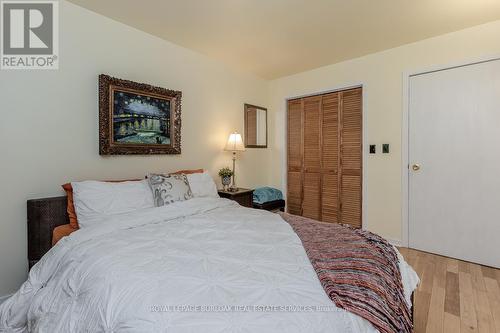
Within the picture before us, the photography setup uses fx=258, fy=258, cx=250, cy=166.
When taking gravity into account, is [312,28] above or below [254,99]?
above

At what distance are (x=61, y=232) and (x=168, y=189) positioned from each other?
2.58ft

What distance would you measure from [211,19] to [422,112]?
245cm

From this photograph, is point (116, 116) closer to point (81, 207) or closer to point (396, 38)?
point (81, 207)

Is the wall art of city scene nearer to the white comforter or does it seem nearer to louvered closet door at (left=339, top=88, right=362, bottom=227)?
the white comforter

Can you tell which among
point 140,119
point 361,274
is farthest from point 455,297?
point 140,119

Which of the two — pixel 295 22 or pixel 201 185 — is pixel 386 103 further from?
pixel 201 185

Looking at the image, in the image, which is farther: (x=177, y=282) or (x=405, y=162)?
(x=405, y=162)

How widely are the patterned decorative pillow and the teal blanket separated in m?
1.51

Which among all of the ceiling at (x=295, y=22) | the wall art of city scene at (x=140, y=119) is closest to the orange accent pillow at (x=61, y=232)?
the wall art of city scene at (x=140, y=119)

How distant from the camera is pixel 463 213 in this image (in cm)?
268

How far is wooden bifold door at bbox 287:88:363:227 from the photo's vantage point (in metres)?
3.40

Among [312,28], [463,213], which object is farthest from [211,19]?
[463,213]

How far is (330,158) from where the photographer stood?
11.9 ft

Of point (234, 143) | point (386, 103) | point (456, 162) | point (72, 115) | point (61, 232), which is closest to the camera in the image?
point (61, 232)
